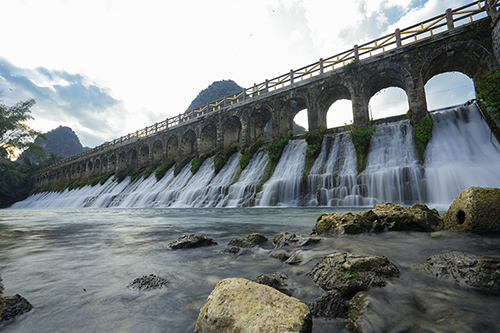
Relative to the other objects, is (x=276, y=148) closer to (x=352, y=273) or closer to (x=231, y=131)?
(x=231, y=131)

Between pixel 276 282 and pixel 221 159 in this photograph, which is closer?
pixel 276 282

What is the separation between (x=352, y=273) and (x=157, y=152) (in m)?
34.7

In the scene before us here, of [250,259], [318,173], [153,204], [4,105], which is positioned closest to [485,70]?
[318,173]

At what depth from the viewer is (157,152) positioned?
3334cm

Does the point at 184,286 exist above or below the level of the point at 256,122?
below

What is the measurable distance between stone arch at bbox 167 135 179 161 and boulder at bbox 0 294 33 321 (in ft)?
97.8

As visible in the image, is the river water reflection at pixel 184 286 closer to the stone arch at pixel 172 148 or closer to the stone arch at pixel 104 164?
the stone arch at pixel 172 148

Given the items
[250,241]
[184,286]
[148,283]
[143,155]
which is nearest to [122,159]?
[143,155]

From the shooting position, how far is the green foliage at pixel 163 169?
26266 mm

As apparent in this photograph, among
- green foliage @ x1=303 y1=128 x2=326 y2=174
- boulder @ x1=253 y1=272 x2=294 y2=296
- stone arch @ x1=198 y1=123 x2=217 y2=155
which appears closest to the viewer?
boulder @ x1=253 y1=272 x2=294 y2=296

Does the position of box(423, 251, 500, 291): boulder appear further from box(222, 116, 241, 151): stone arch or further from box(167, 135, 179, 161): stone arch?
box(167, 135, 179, 161): stone arch

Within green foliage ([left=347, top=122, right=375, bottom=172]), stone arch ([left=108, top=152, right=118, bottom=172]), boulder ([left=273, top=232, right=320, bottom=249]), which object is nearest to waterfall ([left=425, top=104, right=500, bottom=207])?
green foliage ([left=347, top=122, right=375, bottom=172])

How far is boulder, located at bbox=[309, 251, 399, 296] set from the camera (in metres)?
1.86

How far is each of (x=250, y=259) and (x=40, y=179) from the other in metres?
74.2
